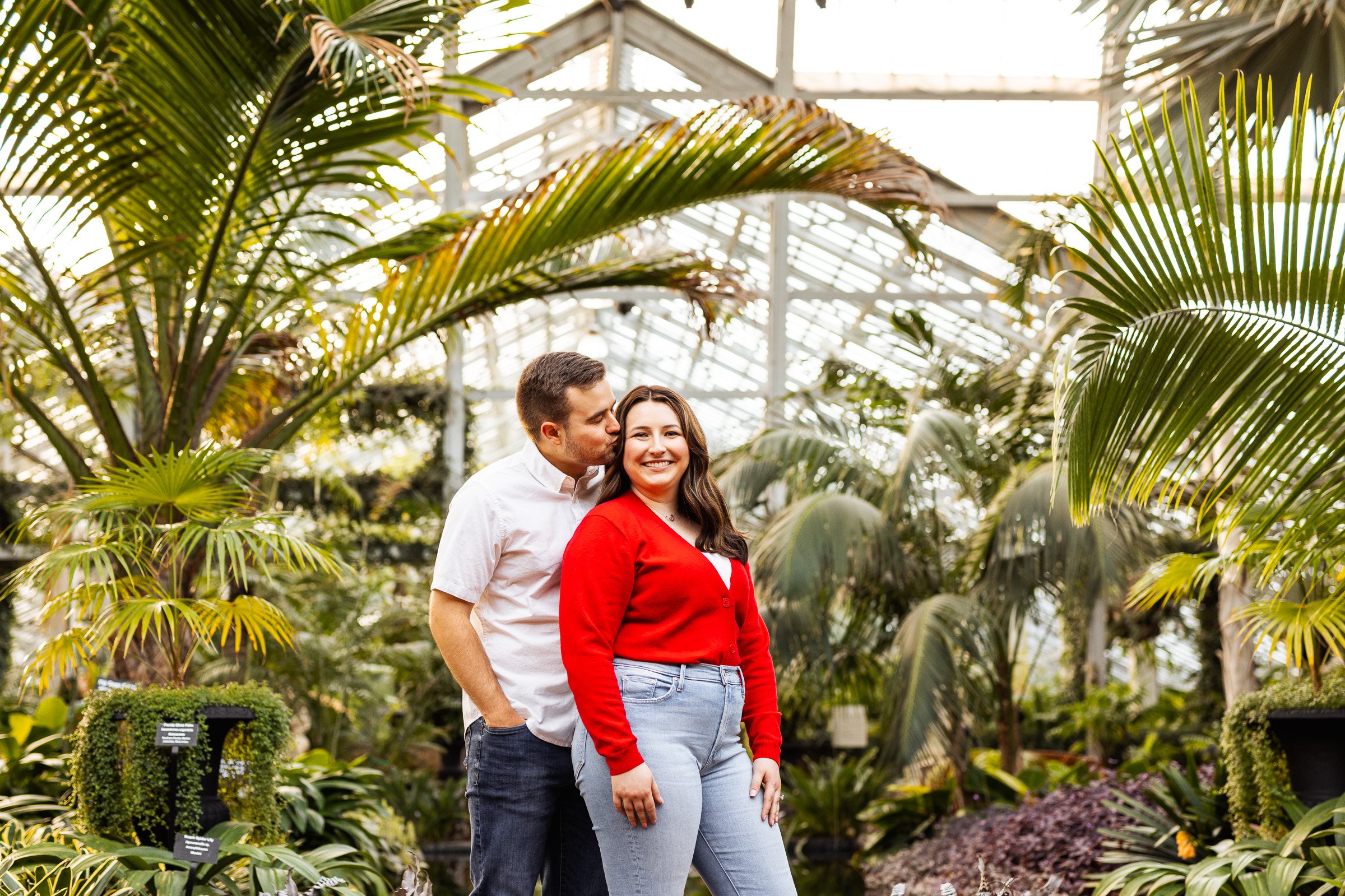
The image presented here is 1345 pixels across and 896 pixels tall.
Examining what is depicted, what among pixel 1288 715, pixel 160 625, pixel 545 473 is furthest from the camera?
pixel 1288 715

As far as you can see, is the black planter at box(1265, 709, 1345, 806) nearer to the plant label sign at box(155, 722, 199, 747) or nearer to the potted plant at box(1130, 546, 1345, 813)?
the potted plant at box(1130, 546, 1345, 813)

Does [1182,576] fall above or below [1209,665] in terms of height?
above

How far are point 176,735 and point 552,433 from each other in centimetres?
166

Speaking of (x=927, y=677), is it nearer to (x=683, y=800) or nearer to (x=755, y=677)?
(x=755, y=677)

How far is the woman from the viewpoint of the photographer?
1.92 metres

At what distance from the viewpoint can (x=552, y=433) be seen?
86.4 inches

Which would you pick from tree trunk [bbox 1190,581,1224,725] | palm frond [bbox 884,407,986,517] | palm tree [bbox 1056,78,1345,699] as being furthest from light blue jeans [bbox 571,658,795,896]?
tree trunk [bbox 1190,581,1224,725]

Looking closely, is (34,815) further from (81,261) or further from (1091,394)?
(1091,394)

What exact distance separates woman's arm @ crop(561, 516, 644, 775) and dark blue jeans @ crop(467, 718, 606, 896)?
0.23 metres

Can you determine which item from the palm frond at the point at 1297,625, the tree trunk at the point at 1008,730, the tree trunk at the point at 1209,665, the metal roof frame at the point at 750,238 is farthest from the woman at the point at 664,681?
the tree trunk at the point at 1209,665

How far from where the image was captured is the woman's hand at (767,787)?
2.04 meters

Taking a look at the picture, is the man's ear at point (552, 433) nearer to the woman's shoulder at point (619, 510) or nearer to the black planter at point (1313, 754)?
the woman's shoulder at point (619, 510)

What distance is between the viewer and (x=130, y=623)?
3172mm

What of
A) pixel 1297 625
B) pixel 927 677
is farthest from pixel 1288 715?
pixel 927 677
